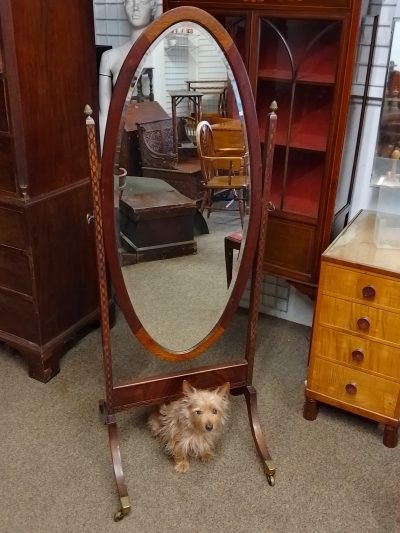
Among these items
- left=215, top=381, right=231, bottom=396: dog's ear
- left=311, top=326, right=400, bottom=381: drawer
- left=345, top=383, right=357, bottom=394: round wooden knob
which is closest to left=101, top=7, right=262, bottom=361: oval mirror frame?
left=215, top=381, right=231, bottom=396: dog's ear

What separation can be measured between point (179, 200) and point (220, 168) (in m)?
0.18

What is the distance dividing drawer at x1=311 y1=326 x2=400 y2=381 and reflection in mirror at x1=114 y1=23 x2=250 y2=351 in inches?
15.4

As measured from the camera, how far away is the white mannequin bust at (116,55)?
221 cm

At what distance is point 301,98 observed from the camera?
6.42ft

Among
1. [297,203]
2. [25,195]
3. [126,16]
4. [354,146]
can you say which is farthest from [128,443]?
[126,16]

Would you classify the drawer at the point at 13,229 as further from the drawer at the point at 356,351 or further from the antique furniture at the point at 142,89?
the drawer at the point at 356,351

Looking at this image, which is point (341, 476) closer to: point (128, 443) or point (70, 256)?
point (128, 443)

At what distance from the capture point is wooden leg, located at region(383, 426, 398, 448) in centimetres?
180

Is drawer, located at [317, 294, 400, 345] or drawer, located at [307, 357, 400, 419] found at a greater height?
drawer, located at [317, 294, 400, 345]

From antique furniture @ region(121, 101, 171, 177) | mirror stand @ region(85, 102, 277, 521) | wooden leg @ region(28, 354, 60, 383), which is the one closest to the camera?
antique furniture @ region(121, 101, 171, 177)

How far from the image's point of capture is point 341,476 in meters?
1.71

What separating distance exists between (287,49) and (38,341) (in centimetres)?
140

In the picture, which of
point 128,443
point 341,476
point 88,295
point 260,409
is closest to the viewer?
point 341,476

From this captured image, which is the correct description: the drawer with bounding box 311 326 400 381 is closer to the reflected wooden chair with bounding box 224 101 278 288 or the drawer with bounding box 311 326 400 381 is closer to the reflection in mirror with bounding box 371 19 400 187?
the reflected wooden chair with bounding box 224 101 278 288
